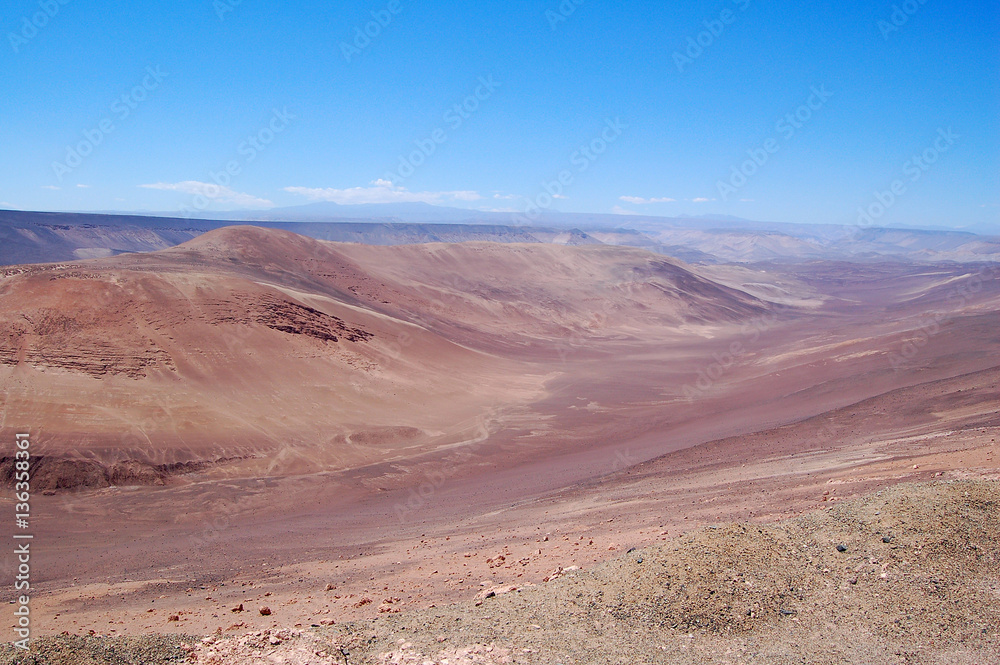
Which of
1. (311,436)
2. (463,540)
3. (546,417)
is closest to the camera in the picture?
(463,540)

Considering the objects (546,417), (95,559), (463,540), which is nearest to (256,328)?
(546,417)

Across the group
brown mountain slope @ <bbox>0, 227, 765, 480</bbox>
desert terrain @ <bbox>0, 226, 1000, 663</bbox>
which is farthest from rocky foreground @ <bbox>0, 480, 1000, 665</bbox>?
brown mountain slope @ <bbox>0, 227, 765, 480</bbox>

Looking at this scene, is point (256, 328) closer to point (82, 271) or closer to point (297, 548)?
point (82, 271)

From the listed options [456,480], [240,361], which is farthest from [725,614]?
[240,361]

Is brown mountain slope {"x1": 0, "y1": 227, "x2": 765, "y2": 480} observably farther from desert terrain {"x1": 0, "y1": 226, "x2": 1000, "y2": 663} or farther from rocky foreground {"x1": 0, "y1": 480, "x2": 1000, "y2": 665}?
rocky foreground {"x1": 0, "y1": 480, "x2": 1000, "y2": 665}

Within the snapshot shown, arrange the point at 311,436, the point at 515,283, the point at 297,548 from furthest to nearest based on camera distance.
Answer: the point at 515,283
the point at 311,436
the point at 297,548
